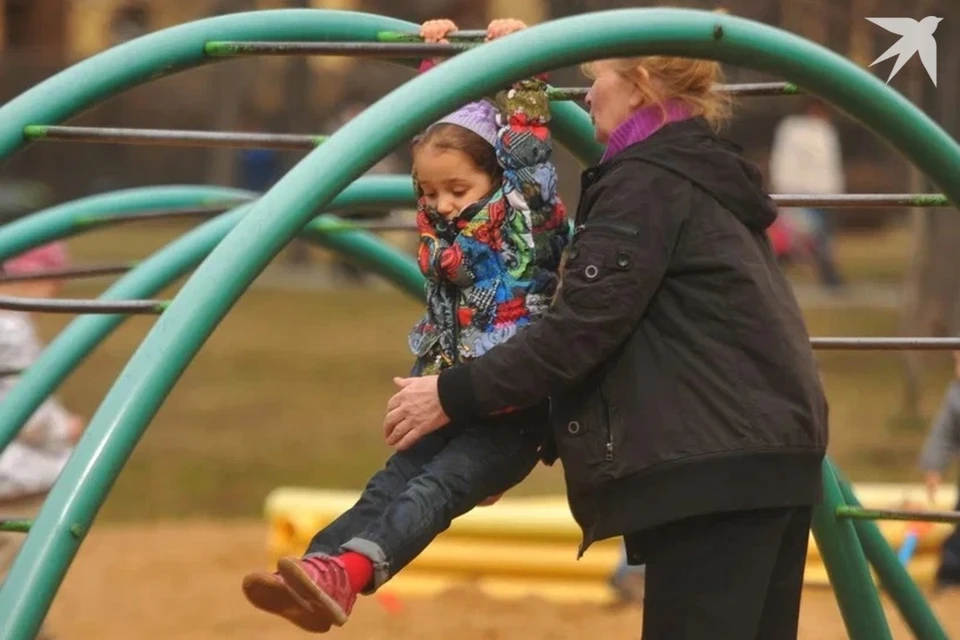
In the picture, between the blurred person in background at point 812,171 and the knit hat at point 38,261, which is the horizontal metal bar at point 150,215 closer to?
the knit hat at point 38,261

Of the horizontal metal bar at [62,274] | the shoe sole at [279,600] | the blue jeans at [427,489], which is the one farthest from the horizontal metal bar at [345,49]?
the horizontal metal bar at [62,274]

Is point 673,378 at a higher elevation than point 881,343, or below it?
higher

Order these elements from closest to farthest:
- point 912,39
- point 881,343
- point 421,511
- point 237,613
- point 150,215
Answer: point 421,511 → point 912,39 → point 881,343 → point 150,215 → point 237,613

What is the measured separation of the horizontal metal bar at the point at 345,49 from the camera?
3.27m

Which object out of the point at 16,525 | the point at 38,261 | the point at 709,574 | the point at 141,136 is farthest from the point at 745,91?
the point at 38,261

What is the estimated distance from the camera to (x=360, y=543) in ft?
9.24

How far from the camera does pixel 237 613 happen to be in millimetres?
6422

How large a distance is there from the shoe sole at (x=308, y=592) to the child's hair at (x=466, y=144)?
0.80 m

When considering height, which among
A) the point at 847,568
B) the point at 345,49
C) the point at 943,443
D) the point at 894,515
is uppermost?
the point at 345,49

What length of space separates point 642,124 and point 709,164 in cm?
13

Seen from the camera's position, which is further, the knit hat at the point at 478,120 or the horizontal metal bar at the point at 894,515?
the horizontal metal bar at the point at 894,515

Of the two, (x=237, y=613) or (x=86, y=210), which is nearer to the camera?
(x=86, y=210)

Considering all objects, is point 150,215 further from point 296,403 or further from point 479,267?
point 296,403

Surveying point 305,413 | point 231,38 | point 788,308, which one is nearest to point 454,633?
point 231,38
